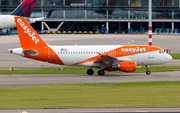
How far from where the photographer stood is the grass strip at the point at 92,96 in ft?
63.9

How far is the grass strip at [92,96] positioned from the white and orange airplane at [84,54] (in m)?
7.03

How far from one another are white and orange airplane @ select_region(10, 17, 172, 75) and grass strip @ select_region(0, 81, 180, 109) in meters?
7.03

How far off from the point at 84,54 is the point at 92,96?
47.4ft

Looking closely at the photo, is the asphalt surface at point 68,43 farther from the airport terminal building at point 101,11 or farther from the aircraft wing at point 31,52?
the airport terminal building at point 101,11

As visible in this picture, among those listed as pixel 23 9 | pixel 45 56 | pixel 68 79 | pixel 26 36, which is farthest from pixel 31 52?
pixel 23 9

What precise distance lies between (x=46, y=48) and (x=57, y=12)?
9693 cm

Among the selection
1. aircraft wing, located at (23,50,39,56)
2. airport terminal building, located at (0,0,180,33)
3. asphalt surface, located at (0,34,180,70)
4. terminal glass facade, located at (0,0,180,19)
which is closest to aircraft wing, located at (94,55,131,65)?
aircraft wing, located at (23,50,39,56)

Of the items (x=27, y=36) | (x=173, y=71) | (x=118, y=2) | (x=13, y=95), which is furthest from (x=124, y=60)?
(x=118, y=2)

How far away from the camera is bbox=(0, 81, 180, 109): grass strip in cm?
1948

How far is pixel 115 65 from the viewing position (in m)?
35.9

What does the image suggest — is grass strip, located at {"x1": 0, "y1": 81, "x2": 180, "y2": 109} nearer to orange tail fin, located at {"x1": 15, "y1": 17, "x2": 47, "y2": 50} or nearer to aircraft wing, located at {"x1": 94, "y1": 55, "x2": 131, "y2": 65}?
aircraft wing, located at {"x1": 94, "y1": 55, "x2": 131, "y2": 65}

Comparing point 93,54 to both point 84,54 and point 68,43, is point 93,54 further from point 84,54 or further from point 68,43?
point 68,43

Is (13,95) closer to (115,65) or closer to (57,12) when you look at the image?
(115,65)

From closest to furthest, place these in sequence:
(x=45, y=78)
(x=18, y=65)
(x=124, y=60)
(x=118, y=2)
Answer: (x=45, y=78) < (x=124, y=60) < (x=18, y=65) < (x=118, y=2)
